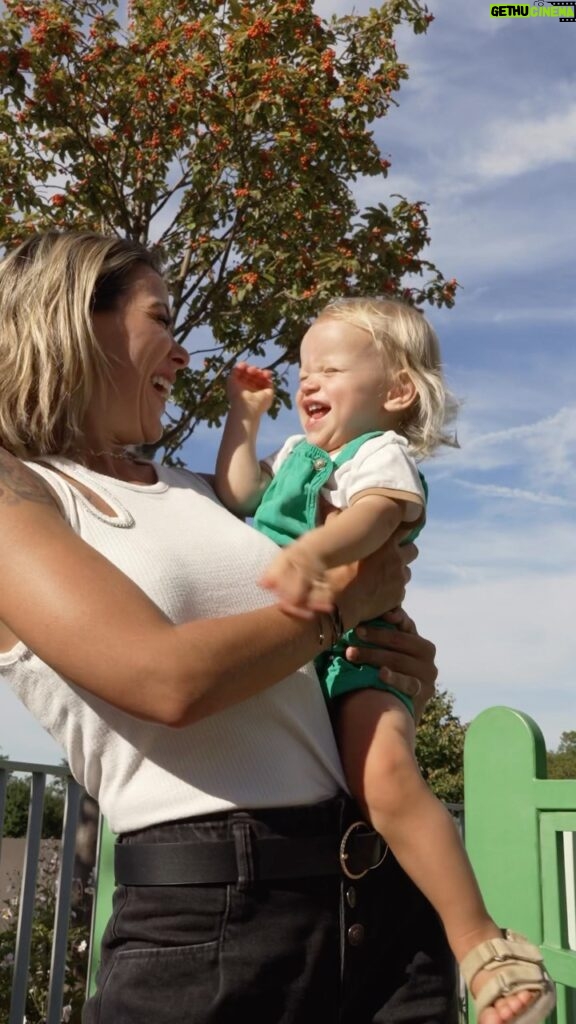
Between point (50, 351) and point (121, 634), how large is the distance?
73cm

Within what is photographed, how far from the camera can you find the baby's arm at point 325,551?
160cm

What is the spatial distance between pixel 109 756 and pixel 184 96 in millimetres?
8247

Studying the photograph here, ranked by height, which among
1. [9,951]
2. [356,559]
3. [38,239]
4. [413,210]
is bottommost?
[9,951]

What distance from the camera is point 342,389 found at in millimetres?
2551

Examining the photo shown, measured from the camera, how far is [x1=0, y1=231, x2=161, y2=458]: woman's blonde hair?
78.7 inches

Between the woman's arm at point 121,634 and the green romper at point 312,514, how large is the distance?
46cm

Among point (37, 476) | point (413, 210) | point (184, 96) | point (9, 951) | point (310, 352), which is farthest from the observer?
point (413, 210)

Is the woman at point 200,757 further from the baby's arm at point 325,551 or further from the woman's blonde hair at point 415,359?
the woman's blonde hair at point 415,359

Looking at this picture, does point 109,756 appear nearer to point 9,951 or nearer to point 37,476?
point 37,476

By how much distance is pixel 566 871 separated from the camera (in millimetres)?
2980

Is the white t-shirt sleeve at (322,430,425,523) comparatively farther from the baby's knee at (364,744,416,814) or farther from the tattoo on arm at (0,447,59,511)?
the tattoo on arm at (0,447,59,511)

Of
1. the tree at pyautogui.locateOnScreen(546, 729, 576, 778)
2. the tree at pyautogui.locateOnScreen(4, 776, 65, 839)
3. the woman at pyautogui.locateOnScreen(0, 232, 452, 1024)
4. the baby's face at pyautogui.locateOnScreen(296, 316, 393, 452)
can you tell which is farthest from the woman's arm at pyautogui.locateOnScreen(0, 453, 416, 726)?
the tree at pyautogui.locateOnScreen(546, 729, 576, 778)

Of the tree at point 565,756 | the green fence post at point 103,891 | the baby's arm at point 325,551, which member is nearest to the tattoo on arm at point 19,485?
the baby's arm at point 325,551

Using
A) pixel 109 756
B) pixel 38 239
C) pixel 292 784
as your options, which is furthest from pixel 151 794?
pixel 38 239
